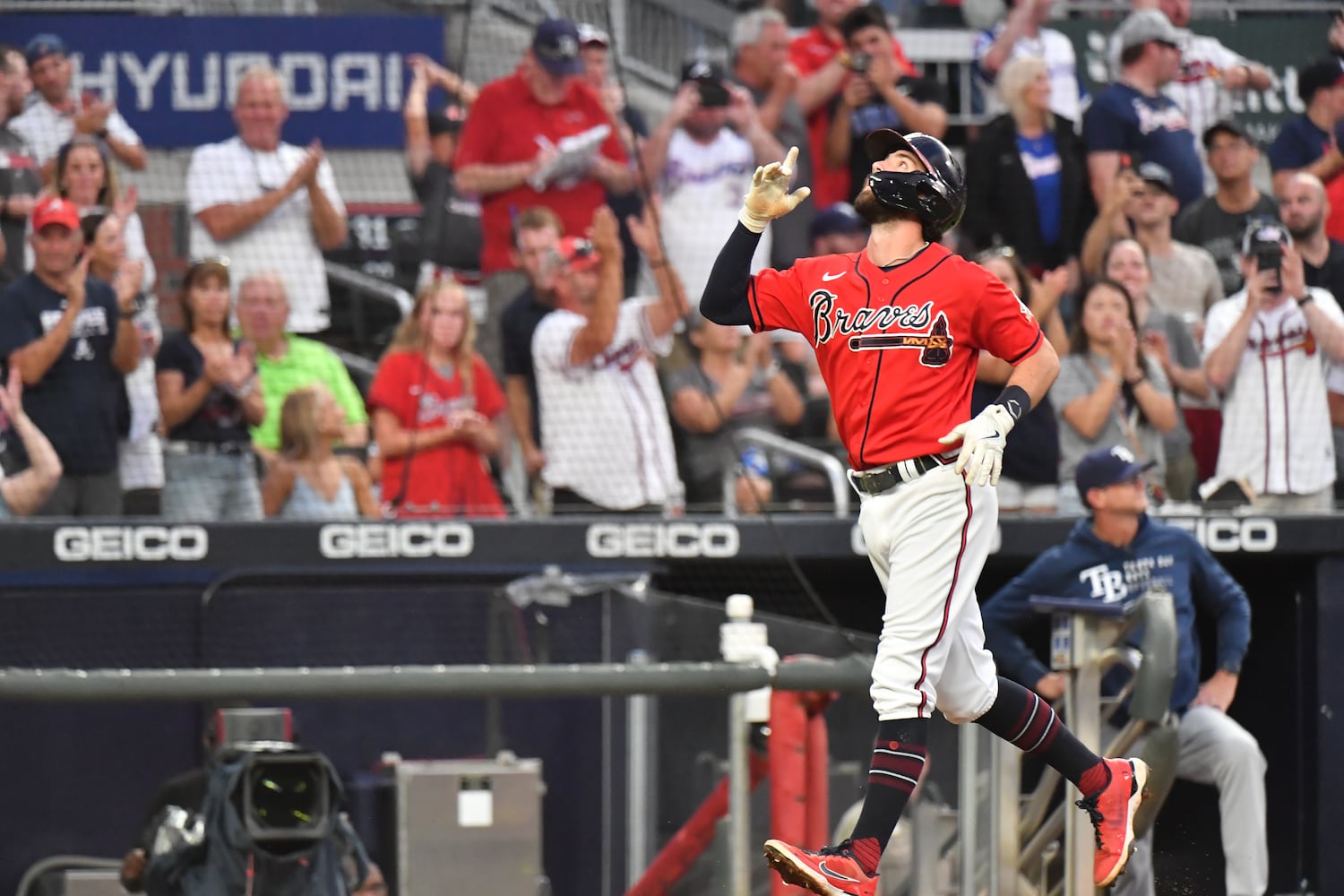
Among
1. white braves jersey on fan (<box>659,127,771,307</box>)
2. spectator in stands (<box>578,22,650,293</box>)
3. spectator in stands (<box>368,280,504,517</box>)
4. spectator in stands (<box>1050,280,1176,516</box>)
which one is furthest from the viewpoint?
white braves jersey on fan (<box>659,127,771,307</box>)

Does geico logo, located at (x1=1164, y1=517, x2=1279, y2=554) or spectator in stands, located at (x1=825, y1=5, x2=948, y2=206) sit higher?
spectator in stands, located at (x1=825, y1=5, x2=948, y2=206)

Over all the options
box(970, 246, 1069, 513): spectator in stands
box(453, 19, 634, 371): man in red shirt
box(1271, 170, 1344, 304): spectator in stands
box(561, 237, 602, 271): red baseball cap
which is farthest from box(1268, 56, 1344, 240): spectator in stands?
box(561, 237, 602, 271): red baseball cap

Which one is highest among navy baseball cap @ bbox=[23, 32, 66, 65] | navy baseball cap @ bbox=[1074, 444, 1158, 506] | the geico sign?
navy baseball cap @ bbox=[23, 32, 66, 65]

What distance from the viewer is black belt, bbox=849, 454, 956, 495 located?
4363 mm

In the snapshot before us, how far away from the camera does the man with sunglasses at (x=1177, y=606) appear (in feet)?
21.3

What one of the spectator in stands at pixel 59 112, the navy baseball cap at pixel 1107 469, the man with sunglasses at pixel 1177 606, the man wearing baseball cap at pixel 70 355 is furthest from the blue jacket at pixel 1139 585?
the spectator in stands at pixel 59 112

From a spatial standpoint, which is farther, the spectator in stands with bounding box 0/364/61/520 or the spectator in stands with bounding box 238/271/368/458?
the spectator in stands with bounding box 238/271/368/458

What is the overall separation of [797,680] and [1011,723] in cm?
119

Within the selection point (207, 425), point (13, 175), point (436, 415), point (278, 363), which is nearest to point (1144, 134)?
point (436, 415)

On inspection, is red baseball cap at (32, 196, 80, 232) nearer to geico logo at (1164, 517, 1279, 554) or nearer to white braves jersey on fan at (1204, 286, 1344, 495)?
geico logo at (1164, 517, 1279, 554)

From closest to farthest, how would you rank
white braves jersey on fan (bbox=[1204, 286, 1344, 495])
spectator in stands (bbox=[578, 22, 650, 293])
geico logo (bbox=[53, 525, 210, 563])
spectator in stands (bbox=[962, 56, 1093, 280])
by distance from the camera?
1. geico logo (bbox=[53, 525, 210, 563])
2. white braves jersey on fan (bbox=[1204, 286, 1344, 495])
3. spectator in stands (bbox=[578, 22, 650, 293])
4. spectator in stands (bbox=[962, 56, 1093, 280])

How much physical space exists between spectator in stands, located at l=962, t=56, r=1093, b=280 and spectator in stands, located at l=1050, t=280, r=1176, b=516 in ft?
2.24

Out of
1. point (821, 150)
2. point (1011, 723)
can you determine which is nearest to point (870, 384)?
point (1011, 723)

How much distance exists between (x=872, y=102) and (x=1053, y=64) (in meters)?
0.95
